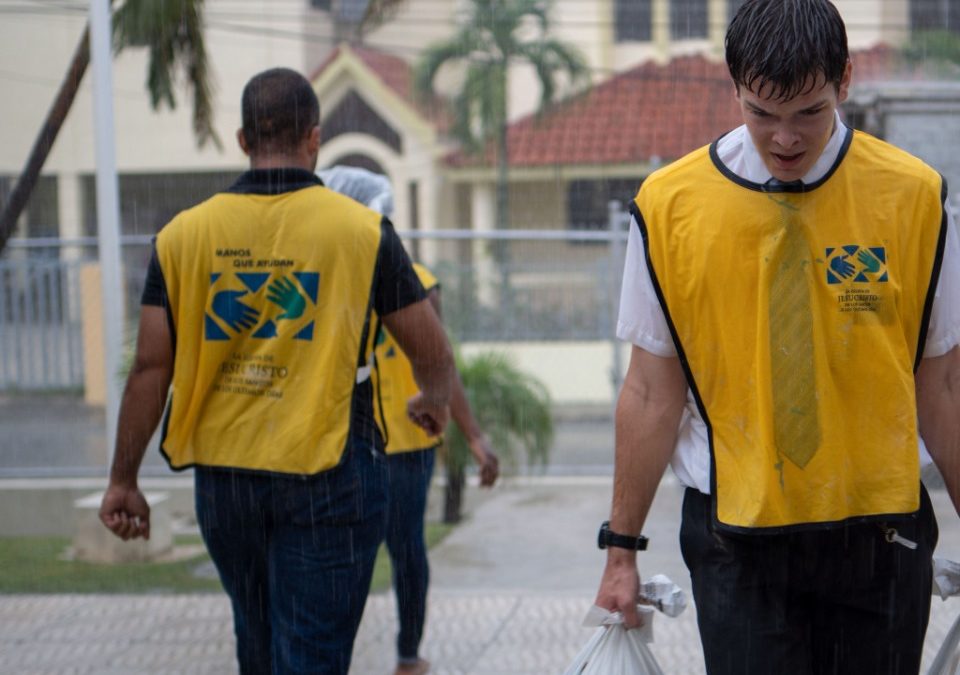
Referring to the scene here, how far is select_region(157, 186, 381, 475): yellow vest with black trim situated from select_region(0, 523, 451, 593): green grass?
10.7ft

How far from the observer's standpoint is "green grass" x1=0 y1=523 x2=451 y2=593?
21.1 feet

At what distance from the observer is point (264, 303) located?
3.20 m

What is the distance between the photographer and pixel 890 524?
2379 mm

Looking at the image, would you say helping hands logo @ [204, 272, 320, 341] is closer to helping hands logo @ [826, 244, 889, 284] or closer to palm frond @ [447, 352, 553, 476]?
helping hands logo @ [826, 244, 889, 284]

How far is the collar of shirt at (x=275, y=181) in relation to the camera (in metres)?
3.28

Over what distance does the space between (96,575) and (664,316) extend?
5.06 metres

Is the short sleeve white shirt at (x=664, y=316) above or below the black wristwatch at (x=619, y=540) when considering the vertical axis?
above

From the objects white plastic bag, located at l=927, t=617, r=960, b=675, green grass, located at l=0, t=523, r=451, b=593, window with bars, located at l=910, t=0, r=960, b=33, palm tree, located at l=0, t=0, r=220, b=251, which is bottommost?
green grass, located at l=0, t=523, r=451, b=593

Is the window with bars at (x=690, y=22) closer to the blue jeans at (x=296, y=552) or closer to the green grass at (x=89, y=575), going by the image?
the green grass at (x=89, y=575)

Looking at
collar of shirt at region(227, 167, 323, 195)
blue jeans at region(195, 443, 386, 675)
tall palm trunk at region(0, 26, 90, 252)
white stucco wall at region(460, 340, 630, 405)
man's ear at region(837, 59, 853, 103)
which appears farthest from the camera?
white stucco wall at region(460, 340, 630, 405)

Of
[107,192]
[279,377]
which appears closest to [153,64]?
[107,192]

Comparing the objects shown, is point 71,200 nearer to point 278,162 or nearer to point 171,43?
point 171,43

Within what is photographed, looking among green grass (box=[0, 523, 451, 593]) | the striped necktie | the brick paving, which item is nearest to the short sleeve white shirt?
the striped necktie

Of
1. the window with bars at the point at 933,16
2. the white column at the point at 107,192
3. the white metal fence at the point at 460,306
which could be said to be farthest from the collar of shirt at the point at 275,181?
the window with bars at the point at 933,16
